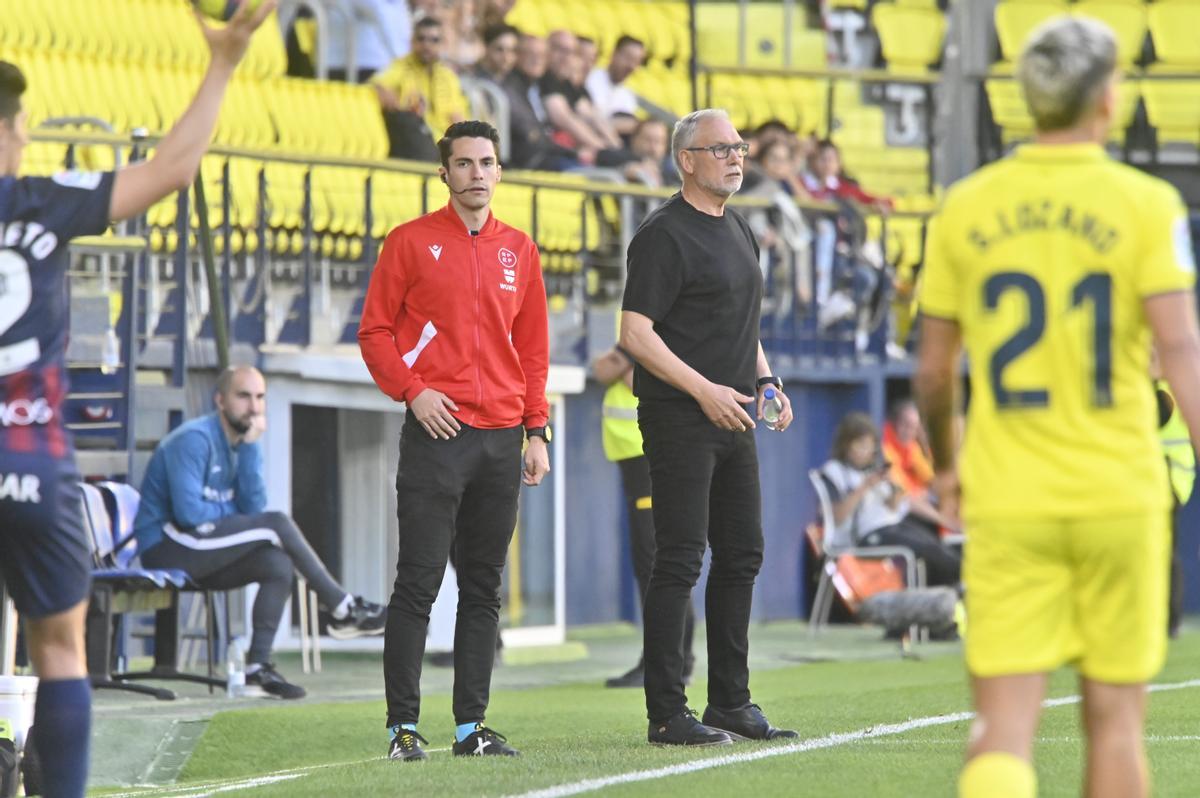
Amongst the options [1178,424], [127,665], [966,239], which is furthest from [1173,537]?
[966,239]

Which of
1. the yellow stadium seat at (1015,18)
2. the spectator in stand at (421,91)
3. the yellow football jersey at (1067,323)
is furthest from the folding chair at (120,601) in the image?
the yellow stadium seat at (1015,18)

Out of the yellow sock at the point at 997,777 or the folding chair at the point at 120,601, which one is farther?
the folding chair at the point at 120,601

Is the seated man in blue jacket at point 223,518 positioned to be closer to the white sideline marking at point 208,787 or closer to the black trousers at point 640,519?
the black trousers at point 640,519

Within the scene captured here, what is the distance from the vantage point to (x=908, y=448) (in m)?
16.5

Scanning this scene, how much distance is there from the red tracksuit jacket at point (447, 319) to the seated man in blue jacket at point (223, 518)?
10.8 feet

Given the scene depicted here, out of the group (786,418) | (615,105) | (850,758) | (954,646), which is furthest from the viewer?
(615,105)

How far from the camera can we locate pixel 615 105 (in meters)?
17.5

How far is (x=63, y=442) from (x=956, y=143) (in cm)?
1725

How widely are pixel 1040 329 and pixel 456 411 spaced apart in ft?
9.90

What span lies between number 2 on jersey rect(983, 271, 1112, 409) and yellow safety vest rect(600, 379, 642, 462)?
604 cm

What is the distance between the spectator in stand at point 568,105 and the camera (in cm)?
1639

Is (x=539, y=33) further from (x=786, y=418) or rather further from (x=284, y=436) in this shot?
(x=786, y=418)

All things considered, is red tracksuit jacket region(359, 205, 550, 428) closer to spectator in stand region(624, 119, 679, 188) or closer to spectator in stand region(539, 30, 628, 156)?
spectator in stand region(624, 119, 679, 188)

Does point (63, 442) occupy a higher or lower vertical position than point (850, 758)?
higher
